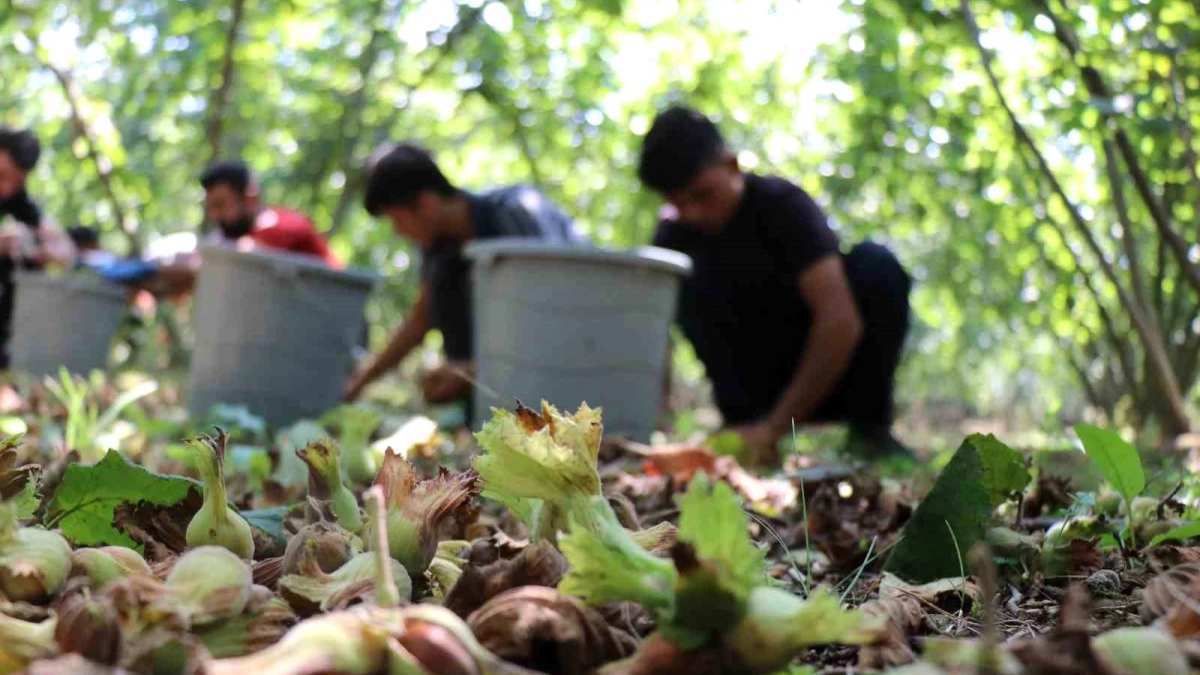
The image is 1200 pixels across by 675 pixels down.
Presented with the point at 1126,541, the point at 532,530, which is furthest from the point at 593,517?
the point at 1126,541

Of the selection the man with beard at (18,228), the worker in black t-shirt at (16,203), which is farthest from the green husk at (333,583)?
the worker in black t-shirt at (16,203)

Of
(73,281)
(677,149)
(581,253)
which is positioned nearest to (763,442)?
(581,253)

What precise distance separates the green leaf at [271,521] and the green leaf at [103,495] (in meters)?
0.11

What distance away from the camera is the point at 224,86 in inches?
237

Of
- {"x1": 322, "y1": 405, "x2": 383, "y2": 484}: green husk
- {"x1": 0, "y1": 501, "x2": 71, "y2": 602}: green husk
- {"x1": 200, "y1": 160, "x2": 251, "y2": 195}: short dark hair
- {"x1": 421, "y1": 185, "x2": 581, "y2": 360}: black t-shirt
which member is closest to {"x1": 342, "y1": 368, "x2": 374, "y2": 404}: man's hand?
{"x1": 421, "y1": 185, "x2": 581, "y2": 360}: black t-shirt

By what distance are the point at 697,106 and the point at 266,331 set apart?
4.01m

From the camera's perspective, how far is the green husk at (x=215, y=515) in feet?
2.92

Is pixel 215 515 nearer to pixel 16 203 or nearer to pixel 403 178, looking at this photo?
pixel 403 178

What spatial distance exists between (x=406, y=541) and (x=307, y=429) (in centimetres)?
167

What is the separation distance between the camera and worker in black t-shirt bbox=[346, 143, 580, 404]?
4387 millimetres

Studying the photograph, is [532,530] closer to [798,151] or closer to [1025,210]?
[1025,210]

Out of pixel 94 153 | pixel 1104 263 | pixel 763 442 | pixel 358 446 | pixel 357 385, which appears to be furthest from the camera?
pixel 94 153

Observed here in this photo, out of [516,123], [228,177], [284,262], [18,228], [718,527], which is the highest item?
[718,527]

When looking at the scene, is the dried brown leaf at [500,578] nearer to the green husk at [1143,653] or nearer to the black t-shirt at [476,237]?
the green husk at [1143,653]
